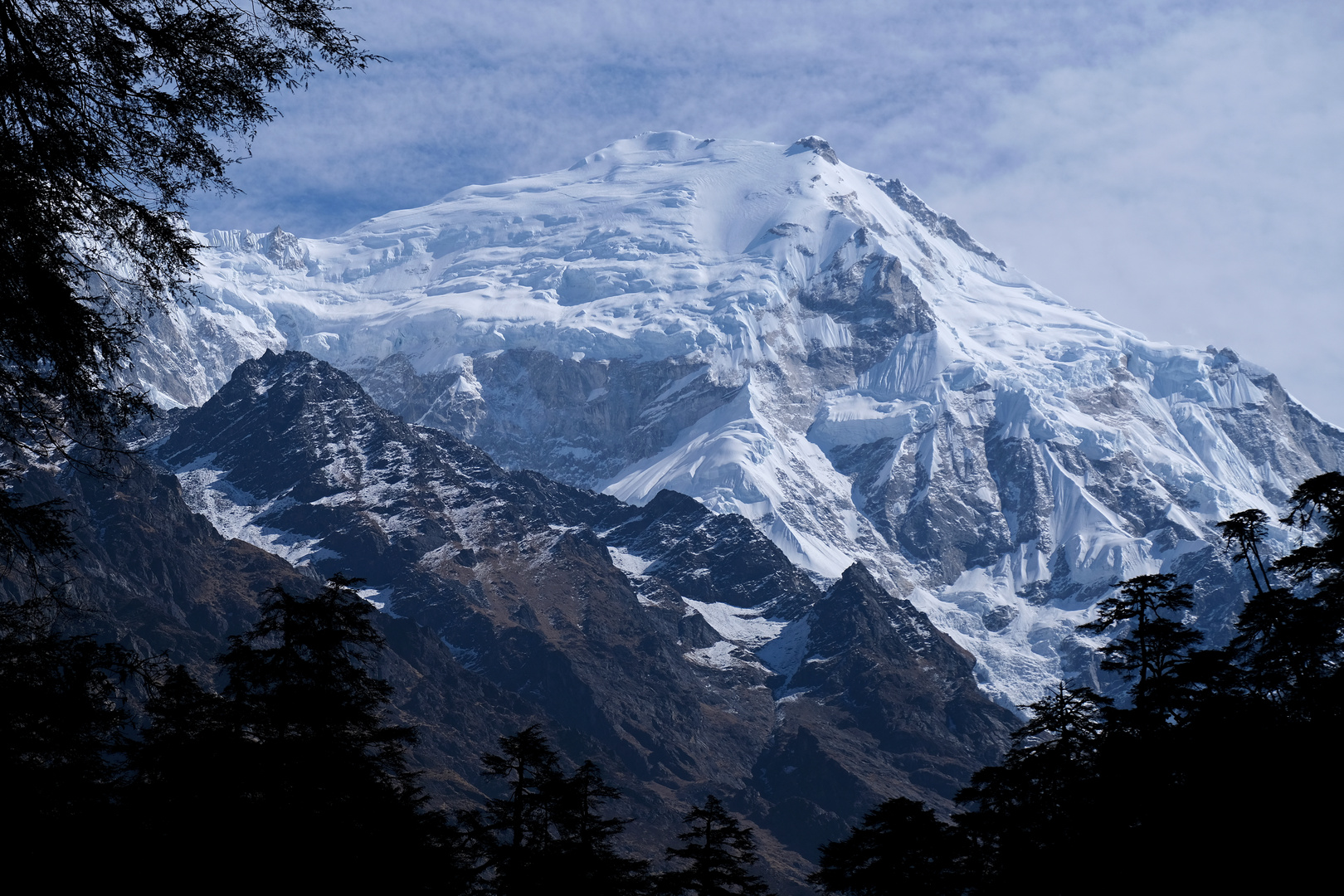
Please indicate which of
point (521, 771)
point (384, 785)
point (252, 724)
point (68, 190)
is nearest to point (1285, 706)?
point (521, 771)

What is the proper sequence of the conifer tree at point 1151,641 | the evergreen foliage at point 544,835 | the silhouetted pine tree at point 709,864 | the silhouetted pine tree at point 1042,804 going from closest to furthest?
1. the silhouetted pine tree at point 1042,804
2. the evergreen foliage at point 544,835
3. the conifer tree at point 1151,641
4. the silhouetted pine tree at point 709,864

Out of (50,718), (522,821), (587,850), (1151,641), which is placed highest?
(1151,641)

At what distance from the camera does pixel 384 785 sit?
123 ft

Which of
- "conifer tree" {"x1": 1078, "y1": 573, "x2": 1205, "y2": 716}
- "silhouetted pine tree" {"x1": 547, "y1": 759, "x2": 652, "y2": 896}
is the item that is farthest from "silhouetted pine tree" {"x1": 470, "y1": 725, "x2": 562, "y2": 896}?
"conifer tree" {"x1": 1078, "y1": 573, "x2": 1205, "y2": 716}

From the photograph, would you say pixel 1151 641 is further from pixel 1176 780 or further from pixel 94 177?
pixel 94 177

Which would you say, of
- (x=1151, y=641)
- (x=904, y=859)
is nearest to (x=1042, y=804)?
(x=904, y=859)

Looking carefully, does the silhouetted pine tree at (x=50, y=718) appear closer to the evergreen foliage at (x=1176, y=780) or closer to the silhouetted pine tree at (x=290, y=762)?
the silhouetted pine tree at (x=290, y=762)

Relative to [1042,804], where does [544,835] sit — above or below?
below

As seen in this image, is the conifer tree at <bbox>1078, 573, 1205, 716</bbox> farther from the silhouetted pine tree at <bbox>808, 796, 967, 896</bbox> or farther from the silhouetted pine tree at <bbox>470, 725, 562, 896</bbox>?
the silhouetted pine tree at <bbox>470, 725, 562, 896</bbox>

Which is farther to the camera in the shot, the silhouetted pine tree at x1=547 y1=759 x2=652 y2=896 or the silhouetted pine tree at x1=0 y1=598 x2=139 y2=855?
the silhouetted pine tree at x1=547 y1=759 x2=652 y2=896

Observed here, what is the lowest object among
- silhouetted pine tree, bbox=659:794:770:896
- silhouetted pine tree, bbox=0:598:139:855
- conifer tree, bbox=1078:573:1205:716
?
silhouetted pine tree, bbox=0:598:139:855

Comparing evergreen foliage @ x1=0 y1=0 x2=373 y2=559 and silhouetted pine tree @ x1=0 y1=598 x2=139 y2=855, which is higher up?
evergreen foliage @ x1=0 y1=0 x2=373 y2=559

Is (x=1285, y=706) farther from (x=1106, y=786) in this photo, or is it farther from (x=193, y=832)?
(x=193, y=832)

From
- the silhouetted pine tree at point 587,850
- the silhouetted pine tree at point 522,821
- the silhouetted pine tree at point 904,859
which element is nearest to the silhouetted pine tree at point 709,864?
the silhouetted pine tree at point 587,850
